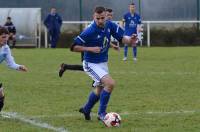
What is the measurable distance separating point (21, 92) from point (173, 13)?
25127 millimetres

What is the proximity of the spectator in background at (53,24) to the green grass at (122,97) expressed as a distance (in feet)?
47.5

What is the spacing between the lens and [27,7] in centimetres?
3881

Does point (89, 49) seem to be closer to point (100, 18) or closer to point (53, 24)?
point (100, 18)

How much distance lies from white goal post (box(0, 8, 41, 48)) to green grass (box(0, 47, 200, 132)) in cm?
1532

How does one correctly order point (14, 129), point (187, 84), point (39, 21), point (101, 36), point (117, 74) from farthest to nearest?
point (39, 21) → point (117, 74) → point (187, 84) → point (101, 36) → point (14, 129)

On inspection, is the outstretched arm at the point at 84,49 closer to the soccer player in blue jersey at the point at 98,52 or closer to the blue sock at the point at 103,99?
the soccer player in blue jersey at the point at 98,52

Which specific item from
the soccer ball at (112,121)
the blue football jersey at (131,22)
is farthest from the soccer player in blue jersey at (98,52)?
the blue football jersey at (131,22)

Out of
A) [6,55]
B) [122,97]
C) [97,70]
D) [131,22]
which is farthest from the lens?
[131,22]

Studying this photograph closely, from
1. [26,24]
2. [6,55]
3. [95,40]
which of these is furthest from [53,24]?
[95,40]

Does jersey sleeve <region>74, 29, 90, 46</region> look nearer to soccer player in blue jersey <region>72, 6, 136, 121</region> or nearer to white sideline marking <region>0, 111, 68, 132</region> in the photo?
soccer player in blue jersey <region>72, 6, 136, 121</region>

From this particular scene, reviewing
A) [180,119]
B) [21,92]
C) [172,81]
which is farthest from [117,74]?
[180,119]

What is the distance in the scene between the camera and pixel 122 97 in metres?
13.0

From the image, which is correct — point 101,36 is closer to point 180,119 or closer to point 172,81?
point 180,119

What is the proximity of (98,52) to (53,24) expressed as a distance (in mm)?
26254
